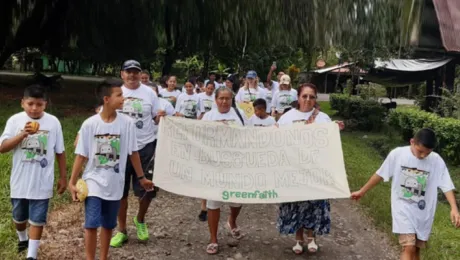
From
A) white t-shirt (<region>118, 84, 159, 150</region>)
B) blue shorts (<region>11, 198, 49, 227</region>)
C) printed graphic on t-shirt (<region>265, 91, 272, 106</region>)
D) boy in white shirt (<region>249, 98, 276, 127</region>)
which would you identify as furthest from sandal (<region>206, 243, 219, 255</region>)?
printed graphic on t-shirt (<region>265, 91, 272, 106</region>)

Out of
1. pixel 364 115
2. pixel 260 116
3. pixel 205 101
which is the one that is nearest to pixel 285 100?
pixel 205 101

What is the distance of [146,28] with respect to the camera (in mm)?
15969

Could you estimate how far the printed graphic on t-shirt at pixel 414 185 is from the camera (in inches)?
164

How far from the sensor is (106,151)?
13.5 feet

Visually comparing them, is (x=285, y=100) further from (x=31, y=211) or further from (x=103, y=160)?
(x=31, y=211)

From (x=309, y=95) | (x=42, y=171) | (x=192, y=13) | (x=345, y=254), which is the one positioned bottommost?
(x=345, y=254)

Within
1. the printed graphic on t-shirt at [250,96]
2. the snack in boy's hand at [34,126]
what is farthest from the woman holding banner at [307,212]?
the printed graphic on t-shirt at [250,96]

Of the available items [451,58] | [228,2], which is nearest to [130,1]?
[228,2]

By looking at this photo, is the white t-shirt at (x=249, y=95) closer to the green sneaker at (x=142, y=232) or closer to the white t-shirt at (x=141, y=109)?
the white t-shirt at (x=141, y=109)

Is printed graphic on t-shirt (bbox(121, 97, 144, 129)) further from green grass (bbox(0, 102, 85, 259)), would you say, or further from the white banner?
green grass (bbox(0, 102, 85, 259))

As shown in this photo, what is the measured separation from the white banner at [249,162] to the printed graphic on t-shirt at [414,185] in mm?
694

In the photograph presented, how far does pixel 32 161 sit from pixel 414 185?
2998 mm

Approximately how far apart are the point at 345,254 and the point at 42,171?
9.66 feet

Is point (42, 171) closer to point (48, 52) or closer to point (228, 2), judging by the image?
point (228, 2)
